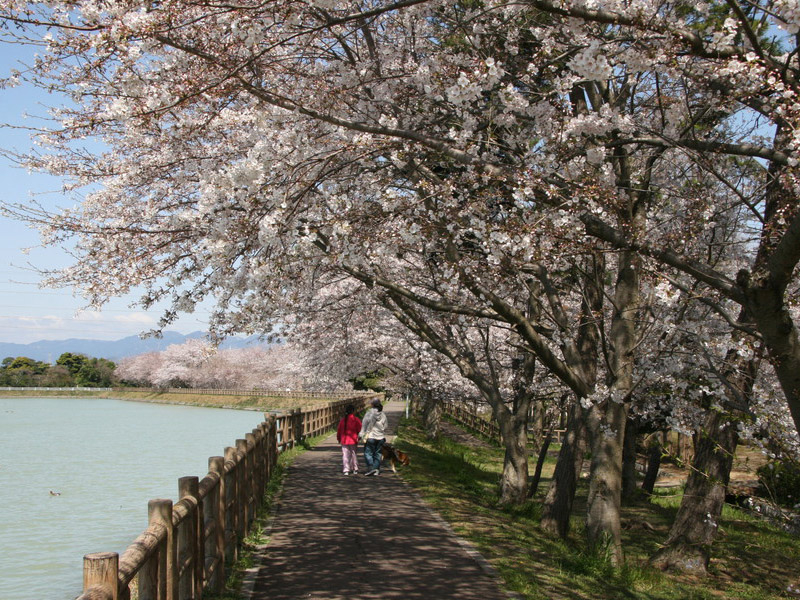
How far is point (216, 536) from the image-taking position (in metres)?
6.89

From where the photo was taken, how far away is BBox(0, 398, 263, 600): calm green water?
575 inches

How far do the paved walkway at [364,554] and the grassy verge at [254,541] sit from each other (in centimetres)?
14

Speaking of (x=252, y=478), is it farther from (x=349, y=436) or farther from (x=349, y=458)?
(x=349, y=458)

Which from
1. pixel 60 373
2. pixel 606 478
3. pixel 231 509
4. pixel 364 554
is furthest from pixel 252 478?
pixel 60 373

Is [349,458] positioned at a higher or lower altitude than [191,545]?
lower

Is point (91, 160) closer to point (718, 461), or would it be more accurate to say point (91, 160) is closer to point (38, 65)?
point (38, 65)

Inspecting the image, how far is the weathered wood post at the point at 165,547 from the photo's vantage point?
463 centimetres

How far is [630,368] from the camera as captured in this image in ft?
33.9

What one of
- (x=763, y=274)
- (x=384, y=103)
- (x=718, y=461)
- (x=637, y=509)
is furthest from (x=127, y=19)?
(x=637, y=509)

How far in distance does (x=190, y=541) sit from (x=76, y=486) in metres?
21.5

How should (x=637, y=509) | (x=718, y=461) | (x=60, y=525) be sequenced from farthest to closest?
(x=60, y=525) < (x=637, y=509) < (x=718, y=461)

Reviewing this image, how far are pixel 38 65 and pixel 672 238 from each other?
6.36 m

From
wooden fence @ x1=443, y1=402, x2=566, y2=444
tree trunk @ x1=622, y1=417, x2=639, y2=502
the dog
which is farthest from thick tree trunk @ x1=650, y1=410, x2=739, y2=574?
wooden fence @ x1=443, y1=402, x2=566, y2=444

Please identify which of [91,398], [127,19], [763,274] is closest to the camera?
[763,274]
